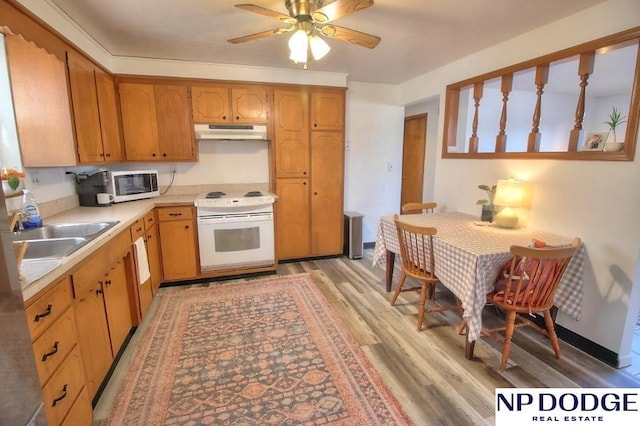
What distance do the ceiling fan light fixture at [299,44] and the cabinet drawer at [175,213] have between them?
195 centimetres

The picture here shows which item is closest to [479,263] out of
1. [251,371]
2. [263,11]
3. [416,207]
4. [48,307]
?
[416,207]

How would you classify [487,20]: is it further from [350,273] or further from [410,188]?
[410,188]

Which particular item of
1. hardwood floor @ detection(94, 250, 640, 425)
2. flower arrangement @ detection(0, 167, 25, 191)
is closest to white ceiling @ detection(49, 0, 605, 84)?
flower arrangement @ detection(0, 167, 25, 191)

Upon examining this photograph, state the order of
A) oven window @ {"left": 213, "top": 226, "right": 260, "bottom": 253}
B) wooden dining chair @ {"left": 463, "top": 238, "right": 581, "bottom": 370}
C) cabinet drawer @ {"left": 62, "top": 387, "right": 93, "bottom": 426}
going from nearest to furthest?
cabinet drawer @ {"left": 62, "top": 387, "right": 93, "bottom": 426}, wooden dining chair @ {"left": 463, "top": 238, "right": 581, "bottom": 370}, oven window @ {"left": 213, "top": 226, "right": 260, "bottom": 253}

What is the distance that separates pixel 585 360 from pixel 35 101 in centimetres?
399

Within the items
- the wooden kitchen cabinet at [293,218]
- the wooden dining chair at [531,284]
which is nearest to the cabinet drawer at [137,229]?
the wooden kitchen cabinet at [293,218]

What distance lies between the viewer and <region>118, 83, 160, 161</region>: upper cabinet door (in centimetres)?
318

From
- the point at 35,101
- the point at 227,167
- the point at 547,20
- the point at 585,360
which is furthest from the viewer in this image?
the point at 227,167

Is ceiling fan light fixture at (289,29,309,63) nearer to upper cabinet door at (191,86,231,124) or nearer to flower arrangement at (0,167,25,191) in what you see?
upper cabinet door at (191,86,231,124)

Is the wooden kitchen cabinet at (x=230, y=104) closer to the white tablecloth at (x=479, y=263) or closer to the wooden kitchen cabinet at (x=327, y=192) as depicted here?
the wooden kitchen cabinet at (x=327, y=192)

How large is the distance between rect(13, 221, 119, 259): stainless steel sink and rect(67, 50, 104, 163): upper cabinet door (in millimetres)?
578

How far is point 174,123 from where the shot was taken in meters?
3.34

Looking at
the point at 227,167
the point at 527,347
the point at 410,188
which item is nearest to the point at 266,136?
the point at 227,167

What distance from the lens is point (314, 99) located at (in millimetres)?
3707
